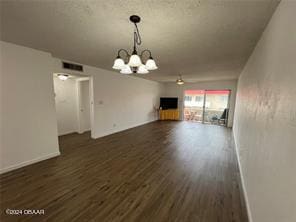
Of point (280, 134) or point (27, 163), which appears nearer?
point (280, 134)

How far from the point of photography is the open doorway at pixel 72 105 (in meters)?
5.02

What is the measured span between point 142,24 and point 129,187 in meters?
2.45

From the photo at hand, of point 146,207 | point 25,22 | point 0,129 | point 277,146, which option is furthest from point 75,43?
point 277,146

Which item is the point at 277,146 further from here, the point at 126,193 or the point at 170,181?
the point at 126,193

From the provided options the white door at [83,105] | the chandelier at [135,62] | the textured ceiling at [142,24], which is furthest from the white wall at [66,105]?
the chandelier at [135,62]

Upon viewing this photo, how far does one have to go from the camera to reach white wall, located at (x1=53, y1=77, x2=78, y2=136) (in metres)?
4.95

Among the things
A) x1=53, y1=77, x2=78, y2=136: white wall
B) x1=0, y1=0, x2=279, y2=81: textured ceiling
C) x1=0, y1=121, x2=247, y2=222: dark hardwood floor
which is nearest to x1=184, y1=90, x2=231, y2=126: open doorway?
x1=0, y1=121, x2=247, y2=222: dark hardwood floor

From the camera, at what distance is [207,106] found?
800 centimetres

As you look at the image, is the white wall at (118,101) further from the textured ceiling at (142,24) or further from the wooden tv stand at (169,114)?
the textured ceiling at (142,24)

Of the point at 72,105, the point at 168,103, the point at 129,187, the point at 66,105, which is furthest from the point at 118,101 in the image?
the point at 168,103

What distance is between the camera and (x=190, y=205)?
1838 millimetres

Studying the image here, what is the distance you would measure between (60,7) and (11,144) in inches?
106

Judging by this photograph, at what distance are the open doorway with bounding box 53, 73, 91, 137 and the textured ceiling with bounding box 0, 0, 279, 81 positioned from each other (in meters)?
2.59

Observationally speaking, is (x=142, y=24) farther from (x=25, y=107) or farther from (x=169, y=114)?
(x=169, y=114)
